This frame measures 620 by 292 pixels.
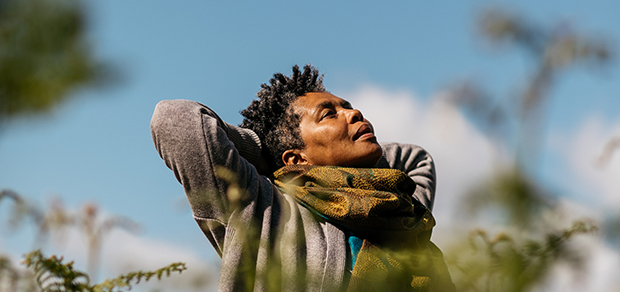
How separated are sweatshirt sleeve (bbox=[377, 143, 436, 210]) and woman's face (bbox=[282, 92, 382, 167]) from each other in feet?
1.60

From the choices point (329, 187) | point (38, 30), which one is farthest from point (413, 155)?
point (38, 30)

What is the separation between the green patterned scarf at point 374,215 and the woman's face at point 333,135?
0.45 feet

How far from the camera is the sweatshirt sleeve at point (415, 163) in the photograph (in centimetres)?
294

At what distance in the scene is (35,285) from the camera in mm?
883

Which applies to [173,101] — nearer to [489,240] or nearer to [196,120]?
[196,120]

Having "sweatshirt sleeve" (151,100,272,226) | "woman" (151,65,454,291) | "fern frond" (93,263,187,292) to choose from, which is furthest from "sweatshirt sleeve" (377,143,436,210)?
"fern frond" (93,263,187,292)

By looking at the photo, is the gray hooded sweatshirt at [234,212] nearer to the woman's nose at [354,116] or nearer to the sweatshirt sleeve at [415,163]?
the woman's nose at [354,116]

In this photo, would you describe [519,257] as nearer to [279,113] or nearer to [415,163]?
[279,113]

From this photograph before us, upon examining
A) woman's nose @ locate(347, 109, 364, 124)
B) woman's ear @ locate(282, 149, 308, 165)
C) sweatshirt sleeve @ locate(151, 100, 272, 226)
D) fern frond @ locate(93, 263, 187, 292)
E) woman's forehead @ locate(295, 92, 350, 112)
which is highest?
woman's forehead @ locate(295, 92, 350, 112)

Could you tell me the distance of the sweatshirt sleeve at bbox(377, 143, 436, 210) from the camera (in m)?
2.94

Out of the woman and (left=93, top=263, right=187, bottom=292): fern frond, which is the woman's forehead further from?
(left=93, top=263, right=187, bottom=292): fern frond

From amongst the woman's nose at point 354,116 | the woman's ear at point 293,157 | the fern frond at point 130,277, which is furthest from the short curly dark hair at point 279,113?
the fern frond at point 130,277

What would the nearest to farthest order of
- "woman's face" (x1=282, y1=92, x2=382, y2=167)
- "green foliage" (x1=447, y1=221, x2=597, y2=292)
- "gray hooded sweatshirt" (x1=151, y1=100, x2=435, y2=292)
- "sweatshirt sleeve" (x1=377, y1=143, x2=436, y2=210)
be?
"green foliage" (x1=447, y1=221, x2=597, y2=292) < "gray hooded sweatshirt" (x1=151, y1=100, x2=435, y2=292) < "woman's face" (x1=282, y1=92, x2=382, y2=167) < "sweatshirt sleeve" (x1=377, y1=143, x2=436, y2=210)

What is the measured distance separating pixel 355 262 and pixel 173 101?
0.96 metres
